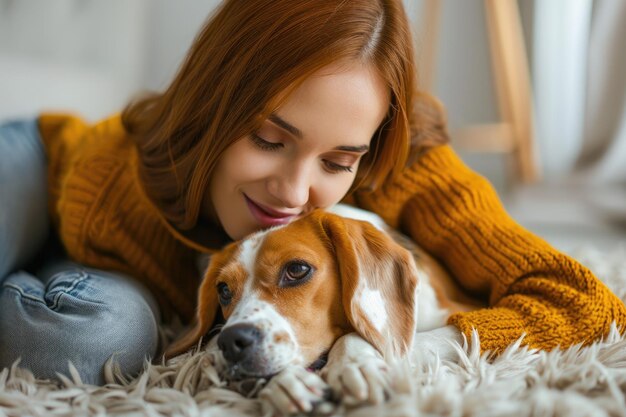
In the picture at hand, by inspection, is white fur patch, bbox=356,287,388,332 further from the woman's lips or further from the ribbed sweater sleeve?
the woman's lips

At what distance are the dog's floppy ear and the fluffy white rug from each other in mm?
100

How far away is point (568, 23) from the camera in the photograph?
3568 mm

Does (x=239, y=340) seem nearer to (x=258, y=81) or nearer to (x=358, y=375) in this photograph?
(x=358, y=375)

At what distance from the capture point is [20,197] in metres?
2.06

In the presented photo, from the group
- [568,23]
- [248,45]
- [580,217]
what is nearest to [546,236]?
[580,217]

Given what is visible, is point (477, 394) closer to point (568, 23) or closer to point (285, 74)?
point (285, 74)

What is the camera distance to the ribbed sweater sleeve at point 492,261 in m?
1.46

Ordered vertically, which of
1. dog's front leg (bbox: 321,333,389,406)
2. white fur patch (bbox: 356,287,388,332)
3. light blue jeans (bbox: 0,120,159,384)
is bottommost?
light blue jeans (bbox: 0,120,159,384)

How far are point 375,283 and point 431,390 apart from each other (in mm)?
320

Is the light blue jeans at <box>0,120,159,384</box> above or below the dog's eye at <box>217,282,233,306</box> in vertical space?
below

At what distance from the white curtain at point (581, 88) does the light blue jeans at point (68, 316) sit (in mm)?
2760

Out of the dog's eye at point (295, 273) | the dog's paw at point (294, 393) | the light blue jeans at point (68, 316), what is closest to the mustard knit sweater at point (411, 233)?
the light blue jeans at point (68, 316)

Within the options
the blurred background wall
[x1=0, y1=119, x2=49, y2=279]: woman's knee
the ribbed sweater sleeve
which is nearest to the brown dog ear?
the ribbed sweater sleeve

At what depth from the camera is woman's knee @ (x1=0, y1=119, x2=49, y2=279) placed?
1949 mm
